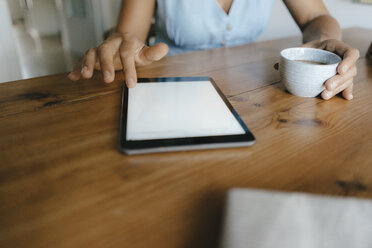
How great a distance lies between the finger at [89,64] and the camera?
0.52m

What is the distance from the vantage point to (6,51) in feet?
5.46

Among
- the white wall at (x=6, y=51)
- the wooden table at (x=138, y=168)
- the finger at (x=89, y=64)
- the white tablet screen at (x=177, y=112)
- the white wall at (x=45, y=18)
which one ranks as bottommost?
the white wall at (x=45, y=18)

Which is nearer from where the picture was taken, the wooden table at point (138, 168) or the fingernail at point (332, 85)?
the wooden table at point (138, 168)

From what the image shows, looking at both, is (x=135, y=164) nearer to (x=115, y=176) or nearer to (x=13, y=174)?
(x=115, y=176)

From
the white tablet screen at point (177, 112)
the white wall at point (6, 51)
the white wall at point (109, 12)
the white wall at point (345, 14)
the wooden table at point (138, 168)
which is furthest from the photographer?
the white wall at point (109, 12)

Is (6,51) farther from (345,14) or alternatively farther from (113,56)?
(345,14)

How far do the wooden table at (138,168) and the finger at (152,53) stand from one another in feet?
0.34

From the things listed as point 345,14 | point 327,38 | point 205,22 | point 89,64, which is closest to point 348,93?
point 327,38

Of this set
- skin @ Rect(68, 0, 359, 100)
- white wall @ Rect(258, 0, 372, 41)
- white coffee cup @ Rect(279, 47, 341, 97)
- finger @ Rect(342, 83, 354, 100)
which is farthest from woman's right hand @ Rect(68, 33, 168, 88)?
white wall @ Rect(258, 0, 372, 41)

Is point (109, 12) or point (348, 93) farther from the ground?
point (348, 93)

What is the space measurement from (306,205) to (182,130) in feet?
0.62

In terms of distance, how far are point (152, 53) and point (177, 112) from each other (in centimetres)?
20

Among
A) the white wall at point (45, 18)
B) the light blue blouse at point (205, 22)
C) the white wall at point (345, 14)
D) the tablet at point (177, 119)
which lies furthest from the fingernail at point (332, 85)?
the white wall at point (45, 18)

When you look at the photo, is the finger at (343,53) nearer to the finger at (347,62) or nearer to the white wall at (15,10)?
the finger at (347,62)
